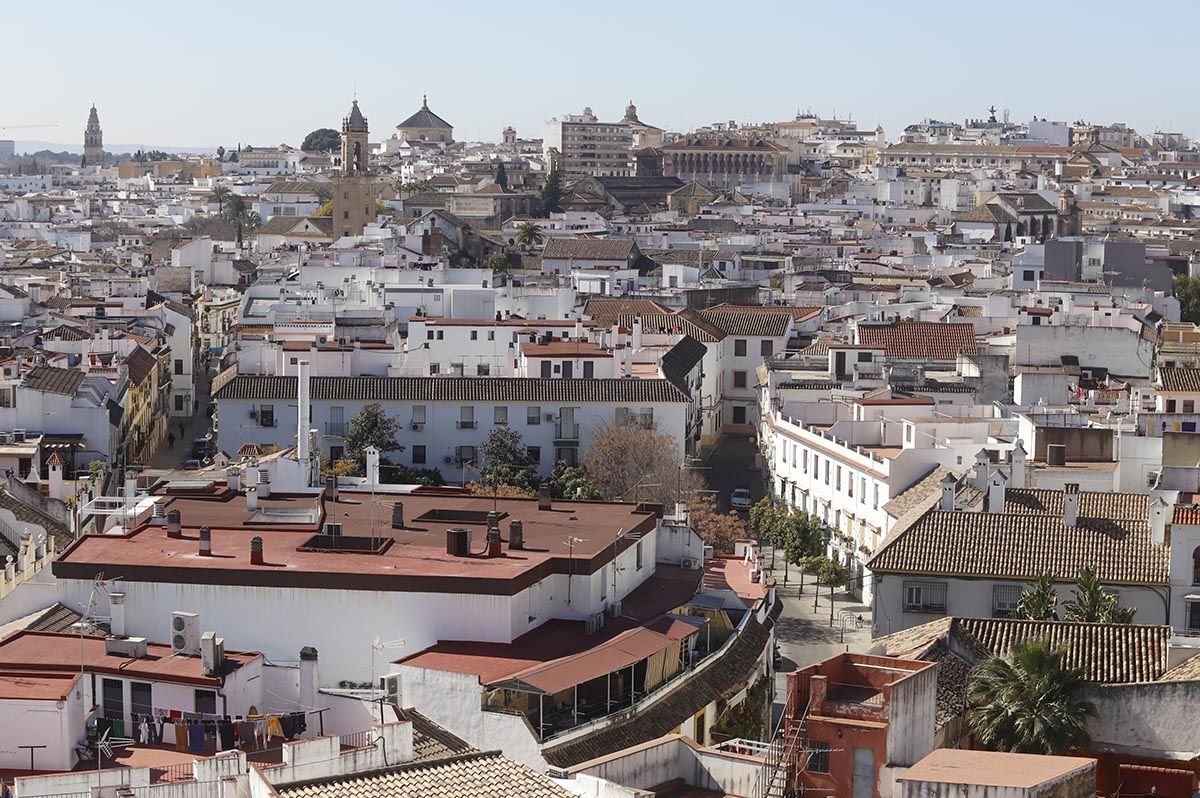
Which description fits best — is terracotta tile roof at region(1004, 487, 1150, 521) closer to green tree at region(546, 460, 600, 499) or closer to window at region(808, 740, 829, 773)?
green tree at region(546, 460, 600, 499)

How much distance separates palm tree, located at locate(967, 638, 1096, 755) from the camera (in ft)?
81.0

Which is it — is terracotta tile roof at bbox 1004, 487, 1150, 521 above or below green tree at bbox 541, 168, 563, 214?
below

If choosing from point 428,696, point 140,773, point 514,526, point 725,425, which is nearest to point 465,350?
point 725,425

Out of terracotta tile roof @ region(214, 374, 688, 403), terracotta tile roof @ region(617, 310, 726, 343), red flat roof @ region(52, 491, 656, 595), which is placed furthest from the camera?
terracotta tile roof @ region(617, 310, 726, 343)

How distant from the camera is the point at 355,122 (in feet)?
384

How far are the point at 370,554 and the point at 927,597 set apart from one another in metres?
10.3

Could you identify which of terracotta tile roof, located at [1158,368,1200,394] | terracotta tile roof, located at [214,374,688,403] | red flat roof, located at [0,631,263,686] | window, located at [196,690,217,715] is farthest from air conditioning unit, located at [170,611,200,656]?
terracotta tile roof, located at [1158,368,1200,394]

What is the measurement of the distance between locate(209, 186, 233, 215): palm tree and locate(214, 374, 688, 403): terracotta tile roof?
9311 centimetres

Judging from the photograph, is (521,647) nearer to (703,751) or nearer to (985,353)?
(703,751)

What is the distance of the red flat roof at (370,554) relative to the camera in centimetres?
2672

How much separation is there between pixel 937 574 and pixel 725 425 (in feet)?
95.9

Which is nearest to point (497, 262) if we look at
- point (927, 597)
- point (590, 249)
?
point (590, 249)

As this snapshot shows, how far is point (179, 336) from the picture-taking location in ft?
221

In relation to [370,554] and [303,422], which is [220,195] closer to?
[303,422]
